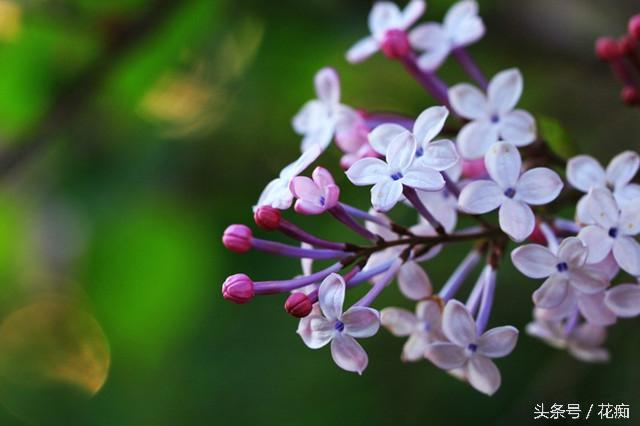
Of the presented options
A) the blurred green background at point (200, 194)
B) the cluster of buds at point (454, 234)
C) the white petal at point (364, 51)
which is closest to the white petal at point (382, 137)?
the cluster of buds at point (454, 234)

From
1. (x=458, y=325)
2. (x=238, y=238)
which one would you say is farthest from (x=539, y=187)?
(x=238, y=238)

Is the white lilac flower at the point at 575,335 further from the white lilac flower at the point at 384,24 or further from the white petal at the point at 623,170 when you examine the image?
the white lilac flower at the point at 384,24

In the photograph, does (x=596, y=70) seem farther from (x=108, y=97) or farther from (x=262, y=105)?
(x=108, y=97)

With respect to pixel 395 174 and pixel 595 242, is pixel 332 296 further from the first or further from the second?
pixel 595 242

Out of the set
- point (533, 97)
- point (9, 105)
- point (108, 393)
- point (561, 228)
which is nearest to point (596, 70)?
point (533, 97)

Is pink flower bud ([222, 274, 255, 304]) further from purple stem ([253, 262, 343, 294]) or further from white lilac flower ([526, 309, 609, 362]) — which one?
white lilac flower ([526, 309, 609, 362])

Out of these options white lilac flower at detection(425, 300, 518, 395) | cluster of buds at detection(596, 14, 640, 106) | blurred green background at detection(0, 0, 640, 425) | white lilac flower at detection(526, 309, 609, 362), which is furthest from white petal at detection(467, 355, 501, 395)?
blurred green background at detection(0, 0, 640, 425)

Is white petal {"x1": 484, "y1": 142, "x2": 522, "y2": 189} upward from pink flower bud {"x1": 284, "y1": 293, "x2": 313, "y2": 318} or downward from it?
upward
